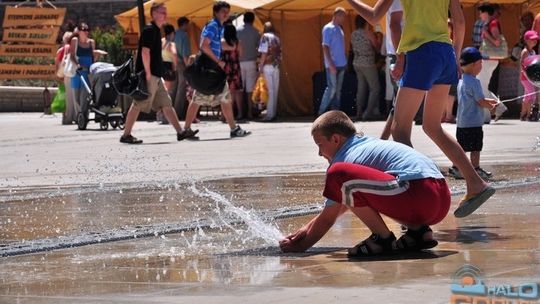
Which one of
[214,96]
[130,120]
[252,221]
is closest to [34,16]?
[214,96]

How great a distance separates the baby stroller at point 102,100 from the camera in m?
22.7

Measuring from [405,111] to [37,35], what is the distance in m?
23.5

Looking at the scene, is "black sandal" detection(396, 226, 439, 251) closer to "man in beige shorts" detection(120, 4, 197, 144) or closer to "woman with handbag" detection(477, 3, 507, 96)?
"man in beige shorts" detection(120, 4, 197, 144)

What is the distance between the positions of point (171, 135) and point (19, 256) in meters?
12.9

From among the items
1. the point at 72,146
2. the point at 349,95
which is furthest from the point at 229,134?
the point at 349,95

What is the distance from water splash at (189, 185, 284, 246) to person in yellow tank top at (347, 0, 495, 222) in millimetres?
1024

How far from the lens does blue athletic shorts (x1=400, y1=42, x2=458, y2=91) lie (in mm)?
8548

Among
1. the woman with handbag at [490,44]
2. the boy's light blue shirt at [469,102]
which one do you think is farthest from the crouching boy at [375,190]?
the woman with handbag at [490,44]

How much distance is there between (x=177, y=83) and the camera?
25609mm

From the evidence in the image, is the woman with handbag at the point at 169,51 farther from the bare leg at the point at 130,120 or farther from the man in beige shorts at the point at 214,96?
the bare leg at the point at 130,120

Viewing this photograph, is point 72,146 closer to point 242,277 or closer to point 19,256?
point 19,256

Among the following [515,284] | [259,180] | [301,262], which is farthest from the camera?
[259,180]

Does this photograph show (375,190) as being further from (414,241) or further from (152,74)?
(152,74)

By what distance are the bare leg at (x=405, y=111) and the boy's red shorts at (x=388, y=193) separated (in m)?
1.35
